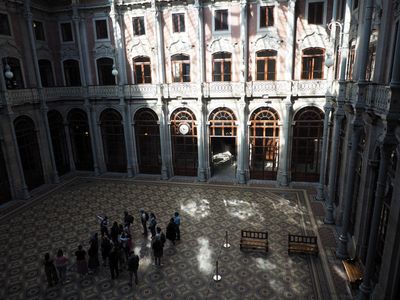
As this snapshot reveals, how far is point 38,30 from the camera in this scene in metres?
21.3

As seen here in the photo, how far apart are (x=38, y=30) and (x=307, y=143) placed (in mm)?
21593

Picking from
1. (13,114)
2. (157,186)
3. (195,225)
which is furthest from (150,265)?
(13,114)

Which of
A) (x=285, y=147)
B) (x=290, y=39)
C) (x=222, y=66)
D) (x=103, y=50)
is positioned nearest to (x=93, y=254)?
(x=285, y=147)

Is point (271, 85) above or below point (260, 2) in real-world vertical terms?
below

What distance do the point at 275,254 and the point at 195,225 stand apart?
4492mm

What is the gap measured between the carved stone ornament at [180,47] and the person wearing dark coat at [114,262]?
14432mm

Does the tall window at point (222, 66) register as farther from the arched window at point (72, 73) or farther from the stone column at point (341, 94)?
the arched window at point (72, 73)

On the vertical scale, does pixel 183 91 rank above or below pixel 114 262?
above

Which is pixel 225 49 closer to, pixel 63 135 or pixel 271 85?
pixel 271 85

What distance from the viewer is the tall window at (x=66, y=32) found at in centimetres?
2222

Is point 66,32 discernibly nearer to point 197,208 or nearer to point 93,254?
→ point 197,208

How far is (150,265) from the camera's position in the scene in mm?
12148

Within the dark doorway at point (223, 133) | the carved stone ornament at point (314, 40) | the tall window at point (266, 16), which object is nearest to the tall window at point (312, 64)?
the carved stone ornament at point (314, 40)

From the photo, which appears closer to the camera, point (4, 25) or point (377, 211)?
point (377, 211)
